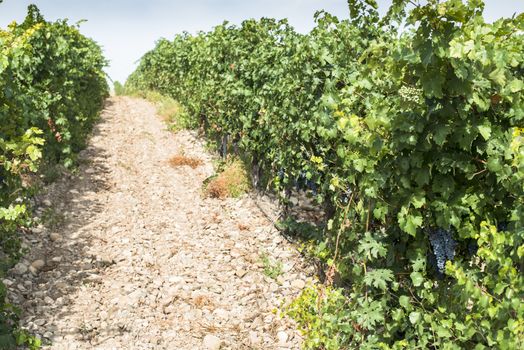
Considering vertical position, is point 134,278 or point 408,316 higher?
point 408,316

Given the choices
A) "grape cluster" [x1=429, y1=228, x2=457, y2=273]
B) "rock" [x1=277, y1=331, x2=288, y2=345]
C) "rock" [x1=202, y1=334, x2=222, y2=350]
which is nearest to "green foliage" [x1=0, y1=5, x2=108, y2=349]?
"rock" [x1=202, y1=334, x2=222, y2=350]

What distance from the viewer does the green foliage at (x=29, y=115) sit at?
16.9 ft

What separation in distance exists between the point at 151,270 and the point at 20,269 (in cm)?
181

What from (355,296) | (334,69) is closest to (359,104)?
(334,69)

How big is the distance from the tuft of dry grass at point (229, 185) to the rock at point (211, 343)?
443 cm

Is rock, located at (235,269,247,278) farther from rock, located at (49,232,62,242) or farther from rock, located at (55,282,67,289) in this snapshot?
rock, located at (49,232,62,242)

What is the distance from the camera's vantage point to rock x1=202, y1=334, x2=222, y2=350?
17.6 feet

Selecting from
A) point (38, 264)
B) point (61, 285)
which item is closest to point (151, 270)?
point (61, 285)

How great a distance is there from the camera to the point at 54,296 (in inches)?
242

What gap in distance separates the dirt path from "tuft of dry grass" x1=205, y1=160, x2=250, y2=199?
26cm

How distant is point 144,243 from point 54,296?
1960 mm

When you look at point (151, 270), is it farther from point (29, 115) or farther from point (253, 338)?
point (29, 115)

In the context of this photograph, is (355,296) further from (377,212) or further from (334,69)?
(334,69)

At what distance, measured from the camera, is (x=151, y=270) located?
704 cm
